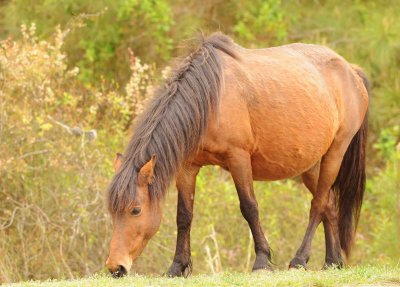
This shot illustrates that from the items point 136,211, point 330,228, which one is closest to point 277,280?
point 136,211

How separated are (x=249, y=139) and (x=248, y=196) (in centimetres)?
46

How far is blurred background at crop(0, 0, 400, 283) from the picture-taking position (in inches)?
464

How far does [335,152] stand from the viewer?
31.8 feet

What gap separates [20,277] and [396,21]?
8.65 metres

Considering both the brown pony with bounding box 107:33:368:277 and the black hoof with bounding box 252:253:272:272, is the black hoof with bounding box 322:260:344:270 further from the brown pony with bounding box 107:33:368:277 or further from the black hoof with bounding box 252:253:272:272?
the black hoof with bounding box 252:253:272:272

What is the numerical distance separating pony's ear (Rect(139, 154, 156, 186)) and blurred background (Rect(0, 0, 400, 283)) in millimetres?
1356

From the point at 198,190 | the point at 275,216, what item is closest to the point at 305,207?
the point at 275,216

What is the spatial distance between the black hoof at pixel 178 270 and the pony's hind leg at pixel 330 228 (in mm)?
1548

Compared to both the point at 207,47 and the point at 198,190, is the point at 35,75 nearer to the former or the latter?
the point at 198,190

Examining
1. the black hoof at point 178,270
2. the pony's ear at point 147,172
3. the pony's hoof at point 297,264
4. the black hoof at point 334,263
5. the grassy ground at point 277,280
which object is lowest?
the black hoof at point 334,263

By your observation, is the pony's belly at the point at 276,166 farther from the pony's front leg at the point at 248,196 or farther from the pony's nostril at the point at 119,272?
the pony's nostril at the point at 119,272

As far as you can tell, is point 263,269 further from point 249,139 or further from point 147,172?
point 147,172

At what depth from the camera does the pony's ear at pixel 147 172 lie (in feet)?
25.6

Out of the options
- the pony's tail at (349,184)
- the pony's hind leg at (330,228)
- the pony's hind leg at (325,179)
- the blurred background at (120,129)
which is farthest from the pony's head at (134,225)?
the pony's tail at (349,184)
